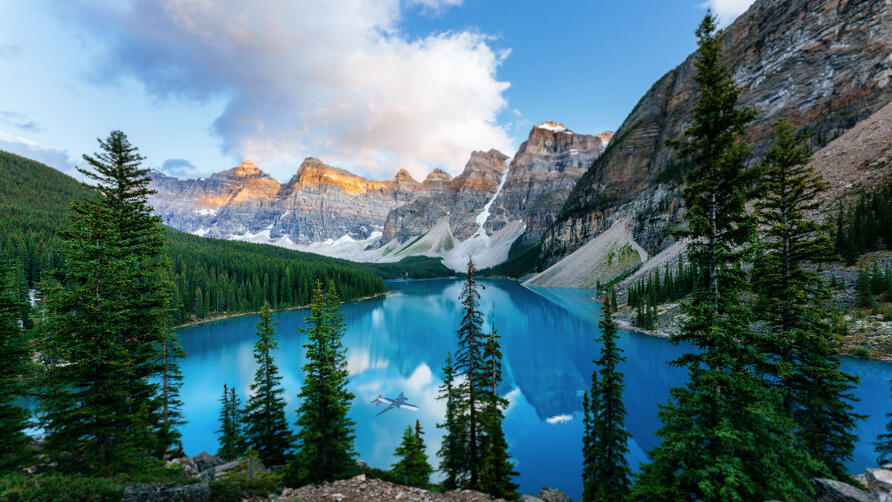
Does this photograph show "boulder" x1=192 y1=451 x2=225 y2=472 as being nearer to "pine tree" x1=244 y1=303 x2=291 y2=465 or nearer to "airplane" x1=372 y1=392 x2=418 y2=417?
"pine tree" x1=244 y1=303 x2=291 y2=465

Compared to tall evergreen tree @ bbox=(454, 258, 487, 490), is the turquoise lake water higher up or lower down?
lower down

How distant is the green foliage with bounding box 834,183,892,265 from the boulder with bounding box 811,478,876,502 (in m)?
38.6

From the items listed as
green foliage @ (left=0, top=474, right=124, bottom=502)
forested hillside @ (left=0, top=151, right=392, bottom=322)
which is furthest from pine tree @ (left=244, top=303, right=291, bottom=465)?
forested hillside @ (left=0, top=151, right=392, bottom=322)

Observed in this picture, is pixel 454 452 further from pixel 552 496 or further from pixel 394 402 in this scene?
pixel 394 402

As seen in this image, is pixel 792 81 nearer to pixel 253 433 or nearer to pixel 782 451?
pixel 782 451

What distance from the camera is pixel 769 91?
7238 cm

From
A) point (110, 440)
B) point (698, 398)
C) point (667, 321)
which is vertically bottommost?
point (667, 321)

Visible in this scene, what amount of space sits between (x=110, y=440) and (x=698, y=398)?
692 inches

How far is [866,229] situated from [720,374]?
46.2 meters

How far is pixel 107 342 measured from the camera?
33.9 feet

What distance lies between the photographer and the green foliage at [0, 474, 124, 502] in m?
5.19

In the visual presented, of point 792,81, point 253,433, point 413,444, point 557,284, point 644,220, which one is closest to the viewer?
point 413,444

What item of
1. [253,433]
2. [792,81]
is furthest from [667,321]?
[792,81]

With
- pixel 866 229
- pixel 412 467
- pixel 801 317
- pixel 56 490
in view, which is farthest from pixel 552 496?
pixel 866 229
